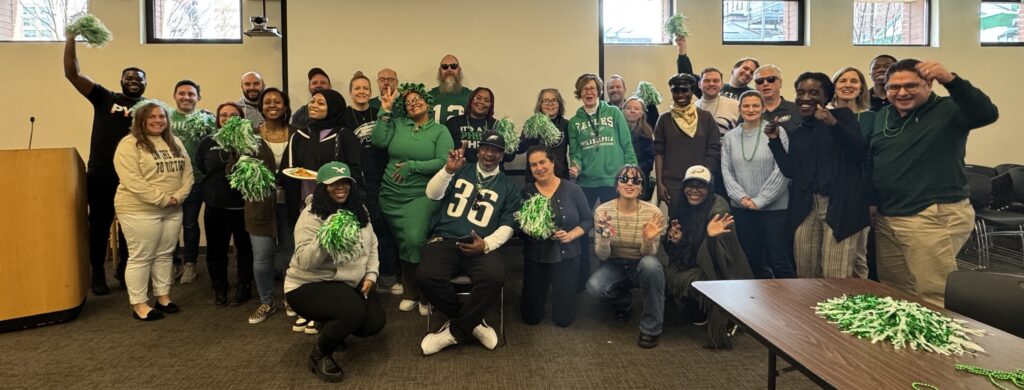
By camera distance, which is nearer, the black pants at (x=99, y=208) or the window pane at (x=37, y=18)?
the black pants at (x=99, y=208)

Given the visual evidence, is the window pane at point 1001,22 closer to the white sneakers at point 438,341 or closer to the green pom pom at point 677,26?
the green pom pom at point 677,26

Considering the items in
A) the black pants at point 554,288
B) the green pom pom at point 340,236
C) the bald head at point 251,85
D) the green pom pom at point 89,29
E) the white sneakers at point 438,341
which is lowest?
the white sneakers at point 438,341

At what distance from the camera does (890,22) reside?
6641mm

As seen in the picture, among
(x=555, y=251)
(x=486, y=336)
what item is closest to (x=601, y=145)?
(x=555, y=251)

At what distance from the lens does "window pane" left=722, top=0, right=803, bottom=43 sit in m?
6.39

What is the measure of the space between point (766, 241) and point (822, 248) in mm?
387

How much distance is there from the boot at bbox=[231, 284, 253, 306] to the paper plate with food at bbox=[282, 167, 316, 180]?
127 cm

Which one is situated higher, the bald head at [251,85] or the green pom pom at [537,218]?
the bald head at [251,85]

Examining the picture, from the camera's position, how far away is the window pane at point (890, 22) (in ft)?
21.5

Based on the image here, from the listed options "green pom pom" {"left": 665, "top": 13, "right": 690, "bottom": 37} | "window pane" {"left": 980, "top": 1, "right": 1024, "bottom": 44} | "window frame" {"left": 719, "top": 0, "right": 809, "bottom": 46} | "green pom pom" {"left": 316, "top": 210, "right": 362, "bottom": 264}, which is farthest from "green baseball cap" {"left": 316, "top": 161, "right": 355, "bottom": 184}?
"window pane" {"left": 980, "top": 1, "right": 1024, "bottom": 44}

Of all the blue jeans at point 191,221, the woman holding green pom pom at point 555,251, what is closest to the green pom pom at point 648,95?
the woman holding green pom pom at point 555,251

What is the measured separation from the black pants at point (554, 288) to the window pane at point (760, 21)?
4309mm

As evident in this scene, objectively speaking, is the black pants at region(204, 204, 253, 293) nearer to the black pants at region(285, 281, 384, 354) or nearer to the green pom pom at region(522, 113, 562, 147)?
the black pants at region(285, 281, 384, 354)

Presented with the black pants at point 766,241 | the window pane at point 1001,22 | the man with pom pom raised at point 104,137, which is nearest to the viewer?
the black pants at point 766,241
